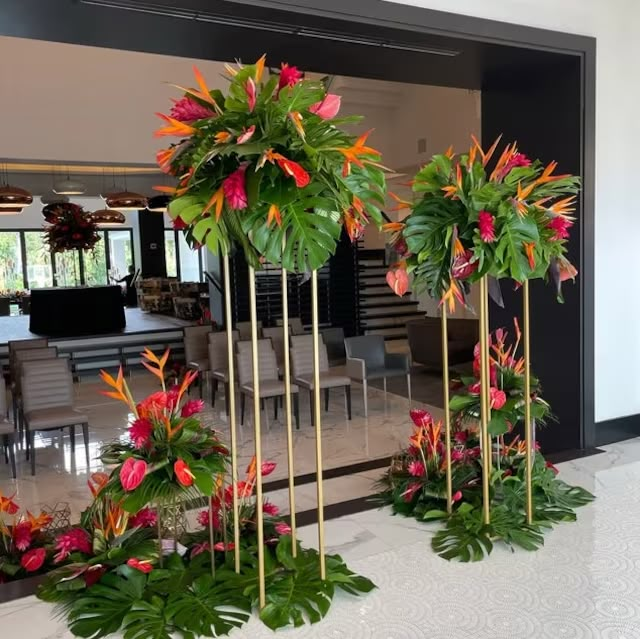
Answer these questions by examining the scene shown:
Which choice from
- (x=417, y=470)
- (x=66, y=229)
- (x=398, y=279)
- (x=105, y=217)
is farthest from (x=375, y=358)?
(x=105, y=217)

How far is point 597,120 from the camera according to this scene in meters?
4.07

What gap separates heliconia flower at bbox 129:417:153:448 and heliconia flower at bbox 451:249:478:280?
4.15 feet

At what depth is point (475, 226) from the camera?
255 cm

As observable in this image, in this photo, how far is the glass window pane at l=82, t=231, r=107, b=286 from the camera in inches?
792

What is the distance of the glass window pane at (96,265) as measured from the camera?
2011 centimetres

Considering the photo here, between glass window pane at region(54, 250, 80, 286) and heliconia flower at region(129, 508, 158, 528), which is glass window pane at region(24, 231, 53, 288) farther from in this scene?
heliconia flower at region(129, 508, 158, 528)

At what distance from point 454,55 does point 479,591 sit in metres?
2.89

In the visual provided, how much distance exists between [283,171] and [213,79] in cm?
735

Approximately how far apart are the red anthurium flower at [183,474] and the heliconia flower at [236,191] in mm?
820

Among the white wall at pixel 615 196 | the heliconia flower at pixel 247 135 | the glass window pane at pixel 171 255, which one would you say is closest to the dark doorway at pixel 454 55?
the white wall at pixel 615 196

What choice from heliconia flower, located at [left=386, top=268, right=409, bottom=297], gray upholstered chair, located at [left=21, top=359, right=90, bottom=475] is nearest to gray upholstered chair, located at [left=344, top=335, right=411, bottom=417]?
gray upholstered chair, located at [left=21, top=359, right=90, bottom=475]

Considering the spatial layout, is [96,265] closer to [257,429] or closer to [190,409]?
[190,409]

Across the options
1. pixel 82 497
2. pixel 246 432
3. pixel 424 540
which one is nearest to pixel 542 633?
pixel 424 540

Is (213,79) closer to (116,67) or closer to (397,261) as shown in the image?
(116,67)
